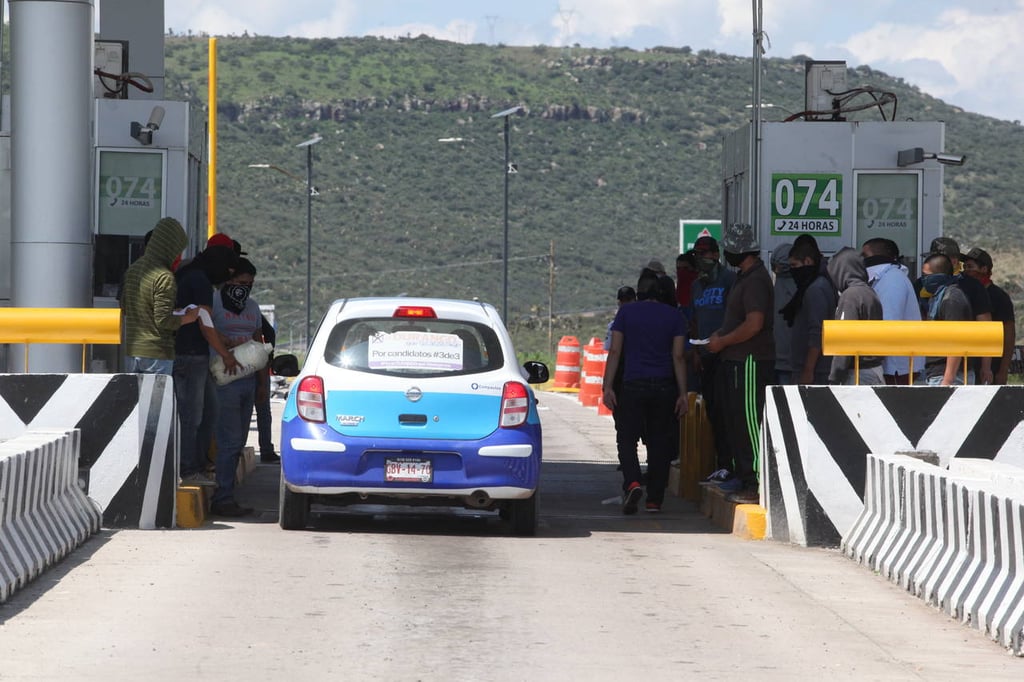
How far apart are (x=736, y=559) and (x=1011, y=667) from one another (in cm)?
350

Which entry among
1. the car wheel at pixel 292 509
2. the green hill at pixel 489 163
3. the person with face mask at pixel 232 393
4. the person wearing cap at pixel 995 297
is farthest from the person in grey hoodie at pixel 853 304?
the green hill at pixel 489 163

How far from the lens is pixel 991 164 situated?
350 feet

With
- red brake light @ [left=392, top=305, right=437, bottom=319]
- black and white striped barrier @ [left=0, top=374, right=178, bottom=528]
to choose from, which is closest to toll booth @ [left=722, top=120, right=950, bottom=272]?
red brake light @ [left=392, top=305, right=437, bottom=319]

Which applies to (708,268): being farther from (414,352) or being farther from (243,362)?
(243,362)

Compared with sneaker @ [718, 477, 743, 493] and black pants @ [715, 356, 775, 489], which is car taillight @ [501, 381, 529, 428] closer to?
black pants @ [715, 356, 775, 489]

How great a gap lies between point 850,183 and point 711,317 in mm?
4396

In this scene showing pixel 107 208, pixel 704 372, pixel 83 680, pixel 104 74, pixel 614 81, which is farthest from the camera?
pixel 614 81

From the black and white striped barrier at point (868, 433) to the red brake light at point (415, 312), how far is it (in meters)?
2.40

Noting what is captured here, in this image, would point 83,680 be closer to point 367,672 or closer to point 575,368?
point 367,672

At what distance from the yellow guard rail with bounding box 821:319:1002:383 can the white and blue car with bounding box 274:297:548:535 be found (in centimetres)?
209

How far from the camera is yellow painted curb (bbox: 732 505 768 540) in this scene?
1222cm

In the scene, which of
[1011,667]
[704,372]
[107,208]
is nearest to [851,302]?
[704,372]

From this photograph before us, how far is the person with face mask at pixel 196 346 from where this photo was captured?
13.1 meters

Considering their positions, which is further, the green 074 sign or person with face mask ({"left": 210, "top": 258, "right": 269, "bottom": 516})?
the green 074 sign
